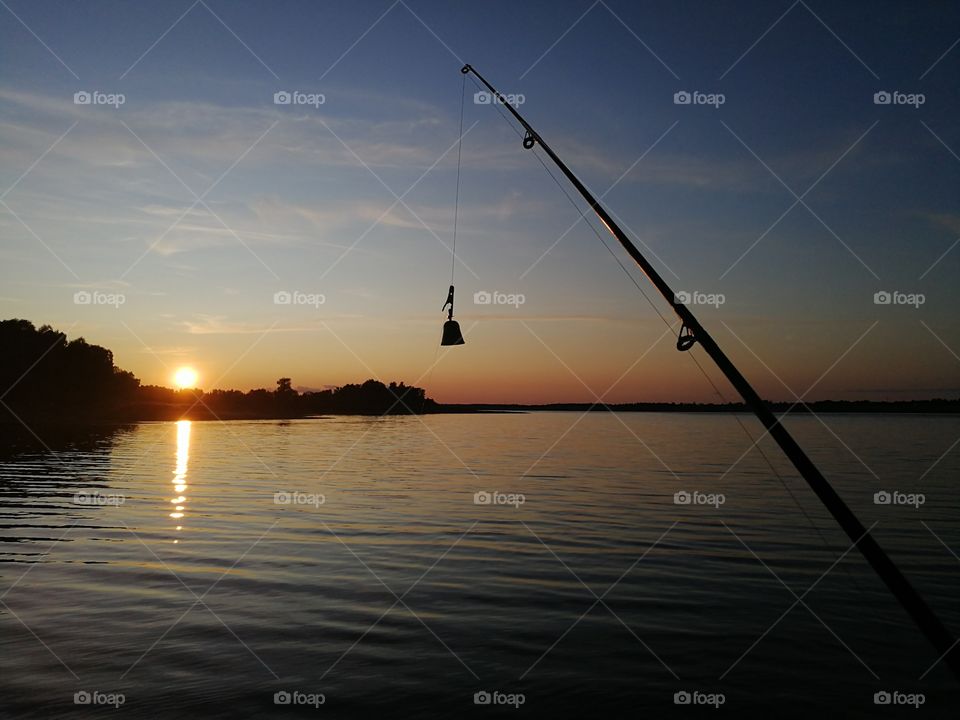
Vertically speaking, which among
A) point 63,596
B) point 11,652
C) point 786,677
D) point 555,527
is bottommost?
point 786,677

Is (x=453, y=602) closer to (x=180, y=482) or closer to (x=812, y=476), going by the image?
(x=812, y=476)

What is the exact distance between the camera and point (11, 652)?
975 cm

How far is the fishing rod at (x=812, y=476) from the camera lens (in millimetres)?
4164

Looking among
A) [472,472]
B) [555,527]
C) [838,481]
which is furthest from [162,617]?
[838,481]

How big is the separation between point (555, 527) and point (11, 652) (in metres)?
13.9

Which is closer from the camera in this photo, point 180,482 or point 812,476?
point 812,476

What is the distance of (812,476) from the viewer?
479 cm

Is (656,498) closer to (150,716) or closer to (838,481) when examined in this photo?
(838,481)

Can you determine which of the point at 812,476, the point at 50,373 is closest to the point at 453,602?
the point at 812,476

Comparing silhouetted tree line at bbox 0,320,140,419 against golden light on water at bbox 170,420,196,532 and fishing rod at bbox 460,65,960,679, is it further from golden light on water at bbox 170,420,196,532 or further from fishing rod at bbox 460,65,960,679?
fishing rod at bbox 460,65,960,679

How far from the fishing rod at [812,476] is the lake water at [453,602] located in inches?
195

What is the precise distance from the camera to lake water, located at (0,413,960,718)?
8.94 m

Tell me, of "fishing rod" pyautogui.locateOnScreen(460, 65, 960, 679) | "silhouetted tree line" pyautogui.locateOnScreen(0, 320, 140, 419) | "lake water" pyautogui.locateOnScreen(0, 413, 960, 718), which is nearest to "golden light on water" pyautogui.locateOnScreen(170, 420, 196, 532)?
"lake water" pyautogui.locateOnScreen(0, 413, 960, 718)

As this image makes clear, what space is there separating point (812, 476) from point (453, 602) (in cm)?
921
